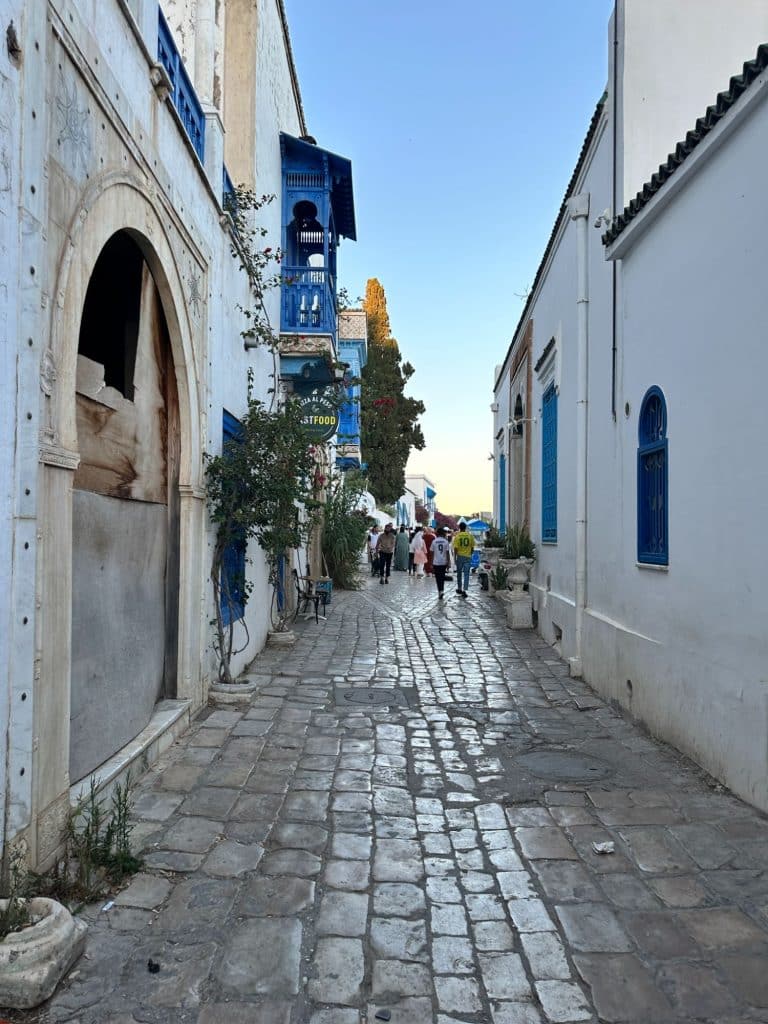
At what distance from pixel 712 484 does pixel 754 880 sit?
2432 millimetres

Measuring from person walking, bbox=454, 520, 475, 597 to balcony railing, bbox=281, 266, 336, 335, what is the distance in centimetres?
646

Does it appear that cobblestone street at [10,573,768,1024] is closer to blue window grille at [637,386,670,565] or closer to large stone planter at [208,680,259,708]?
large stone planter at [208,680,259,708]

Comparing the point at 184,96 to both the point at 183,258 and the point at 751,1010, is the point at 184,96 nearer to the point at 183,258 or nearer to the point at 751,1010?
the point at 183,258

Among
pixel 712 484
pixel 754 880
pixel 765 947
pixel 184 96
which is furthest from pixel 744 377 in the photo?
pixel 184 96

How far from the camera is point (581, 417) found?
8773 millimetres

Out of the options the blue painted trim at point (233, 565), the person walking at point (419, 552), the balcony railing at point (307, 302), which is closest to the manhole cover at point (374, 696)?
the blue painted trim at point (233, 565)

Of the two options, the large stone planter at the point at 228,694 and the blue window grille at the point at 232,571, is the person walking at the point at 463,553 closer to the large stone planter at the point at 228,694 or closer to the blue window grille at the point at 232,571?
the blue window grille at the point at 232,571

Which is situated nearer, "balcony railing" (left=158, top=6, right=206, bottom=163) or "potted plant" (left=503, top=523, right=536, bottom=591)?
"balcony railing" (left=158, top=6, right=206, bottom=163)

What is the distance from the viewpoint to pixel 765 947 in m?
3.07

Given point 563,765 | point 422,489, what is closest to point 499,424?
point 563,765

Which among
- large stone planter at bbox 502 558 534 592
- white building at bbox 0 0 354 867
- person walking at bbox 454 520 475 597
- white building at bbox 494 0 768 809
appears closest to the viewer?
white building at bbox 0 0 354 867

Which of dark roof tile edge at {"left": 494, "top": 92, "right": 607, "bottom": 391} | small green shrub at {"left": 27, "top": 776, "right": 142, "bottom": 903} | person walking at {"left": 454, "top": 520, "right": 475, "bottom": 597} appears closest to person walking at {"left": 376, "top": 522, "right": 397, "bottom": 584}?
person walking at {"left": 454, "top": 520, "right": 475, "bottom": 597}

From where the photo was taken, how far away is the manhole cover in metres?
7.20

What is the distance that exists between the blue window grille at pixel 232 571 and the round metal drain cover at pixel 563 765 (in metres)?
2.97
